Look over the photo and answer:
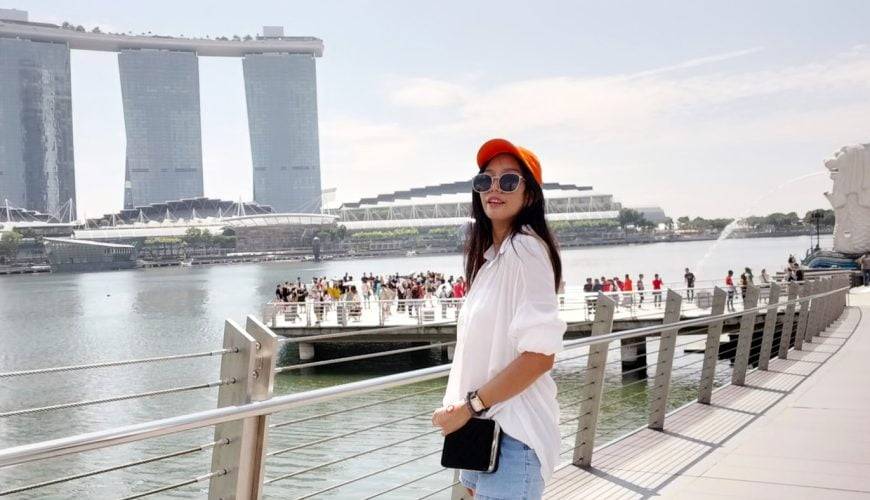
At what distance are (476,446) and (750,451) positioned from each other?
12.5 ft

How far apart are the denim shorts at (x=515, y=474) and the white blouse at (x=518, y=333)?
0.03m

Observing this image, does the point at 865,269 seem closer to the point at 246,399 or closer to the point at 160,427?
the point at 246,399

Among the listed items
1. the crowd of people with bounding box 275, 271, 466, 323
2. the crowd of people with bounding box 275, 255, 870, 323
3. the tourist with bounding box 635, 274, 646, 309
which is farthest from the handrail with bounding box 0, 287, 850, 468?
the tourist with bounding box 635, 274, 646, 309

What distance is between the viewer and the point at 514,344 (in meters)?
2.36

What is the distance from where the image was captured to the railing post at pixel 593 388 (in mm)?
5124

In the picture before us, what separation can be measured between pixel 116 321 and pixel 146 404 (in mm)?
30242

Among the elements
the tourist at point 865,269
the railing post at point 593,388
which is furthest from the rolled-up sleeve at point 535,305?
the tourist at point 865,269

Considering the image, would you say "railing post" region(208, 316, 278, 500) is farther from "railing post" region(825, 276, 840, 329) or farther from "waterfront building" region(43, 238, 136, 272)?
"waterfront building" region(43, 238, 136, 272)

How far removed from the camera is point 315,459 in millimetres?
13414

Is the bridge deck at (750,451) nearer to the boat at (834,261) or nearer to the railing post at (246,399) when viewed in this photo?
the railing post at (246,399)

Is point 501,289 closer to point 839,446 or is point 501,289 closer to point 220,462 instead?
point 220,462

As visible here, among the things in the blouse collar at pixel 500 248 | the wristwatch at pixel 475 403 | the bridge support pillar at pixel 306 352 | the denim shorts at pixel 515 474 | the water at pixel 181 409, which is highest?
the blouse collar at pixel 500 248

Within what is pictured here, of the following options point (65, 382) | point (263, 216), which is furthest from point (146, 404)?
point (263, 216)

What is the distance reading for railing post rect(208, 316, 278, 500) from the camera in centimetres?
271
